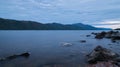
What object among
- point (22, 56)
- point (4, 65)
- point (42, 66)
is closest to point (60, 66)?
point (42, 66)

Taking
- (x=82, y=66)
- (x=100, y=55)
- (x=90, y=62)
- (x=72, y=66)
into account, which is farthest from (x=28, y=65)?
(x=100, y=55)

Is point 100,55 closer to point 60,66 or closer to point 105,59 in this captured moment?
point 105,59

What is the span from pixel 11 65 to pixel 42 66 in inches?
195

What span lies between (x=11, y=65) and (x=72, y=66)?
9.56 metres

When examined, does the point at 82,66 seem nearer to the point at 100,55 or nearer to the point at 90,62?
Answer: the point at 90,62

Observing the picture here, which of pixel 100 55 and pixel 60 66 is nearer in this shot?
pixel 60 66

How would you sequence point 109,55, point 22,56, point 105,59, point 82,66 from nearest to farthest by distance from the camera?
point 82,66 → point 105,59 → point 109,55 → point 22,56

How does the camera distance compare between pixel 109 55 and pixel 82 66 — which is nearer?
pixel 82 66

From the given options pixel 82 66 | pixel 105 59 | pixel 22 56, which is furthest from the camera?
pixel 22 56

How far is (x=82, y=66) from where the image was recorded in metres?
23.7

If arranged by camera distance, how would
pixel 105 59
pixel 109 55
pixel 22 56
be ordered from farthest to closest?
pixel 22 56, pixel 109 55, pixel 105 59

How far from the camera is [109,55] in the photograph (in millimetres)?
27453

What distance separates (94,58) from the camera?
2598 cm

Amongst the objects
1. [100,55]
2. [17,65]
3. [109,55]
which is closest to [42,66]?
[17,65]
